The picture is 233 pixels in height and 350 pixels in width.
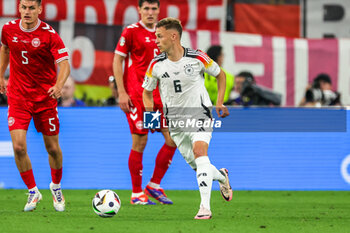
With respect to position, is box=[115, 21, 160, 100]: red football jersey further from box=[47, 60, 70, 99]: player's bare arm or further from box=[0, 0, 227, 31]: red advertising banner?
box=[0, 0, 227, 31]: red advertising banner

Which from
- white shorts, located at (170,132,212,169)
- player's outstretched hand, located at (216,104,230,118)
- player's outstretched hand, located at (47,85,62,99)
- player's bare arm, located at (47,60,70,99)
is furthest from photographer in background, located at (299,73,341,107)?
player's outstretched hand, located at (47,85,62,99)

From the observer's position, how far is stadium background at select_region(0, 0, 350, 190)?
9.88 m

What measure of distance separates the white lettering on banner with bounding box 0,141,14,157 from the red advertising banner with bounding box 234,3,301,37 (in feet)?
17.8

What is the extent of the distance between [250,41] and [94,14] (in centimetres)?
278

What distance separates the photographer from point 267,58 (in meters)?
13.6

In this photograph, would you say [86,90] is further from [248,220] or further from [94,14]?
[248,220]

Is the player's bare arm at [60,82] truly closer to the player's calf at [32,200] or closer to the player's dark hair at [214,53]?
the player's calf at [32,200]

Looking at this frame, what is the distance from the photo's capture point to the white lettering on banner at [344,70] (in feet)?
44.9

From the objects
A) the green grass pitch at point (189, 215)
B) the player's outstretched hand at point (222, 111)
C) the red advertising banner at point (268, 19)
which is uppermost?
the red advertising banner at point (268, 19)

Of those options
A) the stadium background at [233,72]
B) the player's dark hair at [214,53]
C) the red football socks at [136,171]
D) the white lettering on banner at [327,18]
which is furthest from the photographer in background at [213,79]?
the white lettering on banner at [327,18]

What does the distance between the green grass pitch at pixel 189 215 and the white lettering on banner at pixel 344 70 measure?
4.47m

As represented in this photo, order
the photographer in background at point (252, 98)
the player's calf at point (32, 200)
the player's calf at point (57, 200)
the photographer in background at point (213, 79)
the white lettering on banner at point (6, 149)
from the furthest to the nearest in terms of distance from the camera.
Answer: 1. the photographer in background at point (252, 98)
2. the photographer in background at point (213, 79)
3. the white lettering on banner at point (6, 149)
4. the player's calf at point (57, 200)
5. the player's calf at point (32, 200)

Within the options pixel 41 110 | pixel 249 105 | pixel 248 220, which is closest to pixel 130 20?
pixel 249 105

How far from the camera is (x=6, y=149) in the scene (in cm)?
977
